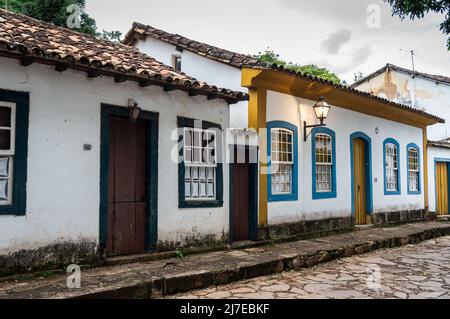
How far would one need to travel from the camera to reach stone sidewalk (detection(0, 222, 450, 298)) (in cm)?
493

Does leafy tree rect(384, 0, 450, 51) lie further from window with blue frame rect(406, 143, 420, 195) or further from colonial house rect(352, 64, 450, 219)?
A: colonial house rect(352, 64, 450, 219)

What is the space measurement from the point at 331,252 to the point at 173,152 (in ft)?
12.0

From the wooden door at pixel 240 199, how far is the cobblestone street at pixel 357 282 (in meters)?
1.90

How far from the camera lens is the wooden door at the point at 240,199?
28.7 ft

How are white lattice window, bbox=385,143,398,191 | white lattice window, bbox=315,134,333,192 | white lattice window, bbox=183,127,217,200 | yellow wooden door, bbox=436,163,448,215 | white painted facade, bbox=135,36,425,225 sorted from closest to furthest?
white lattice window, bbox=183,127,217,200 → white painted facade, bbox=135,36,425,225 → white lattice window, bbox=315,134,333,192 → white lattice window, bbox=385,143,398,191 → yellow wooden door, bbox=436,163,448,215

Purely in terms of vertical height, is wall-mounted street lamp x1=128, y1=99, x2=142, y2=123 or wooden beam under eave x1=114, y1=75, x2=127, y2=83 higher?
wooden beam under eave x1=114, y1=75, x2=127, y2=83

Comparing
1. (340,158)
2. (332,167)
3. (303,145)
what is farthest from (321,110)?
(340,158)

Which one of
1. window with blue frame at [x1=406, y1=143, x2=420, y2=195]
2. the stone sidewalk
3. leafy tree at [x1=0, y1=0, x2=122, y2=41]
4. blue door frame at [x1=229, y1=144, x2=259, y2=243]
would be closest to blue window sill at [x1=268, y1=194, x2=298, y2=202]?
blue door frame at [x1=229, y1=144, x2=259, y2=243]

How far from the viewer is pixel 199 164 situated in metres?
7.84

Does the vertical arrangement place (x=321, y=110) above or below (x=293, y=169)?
above

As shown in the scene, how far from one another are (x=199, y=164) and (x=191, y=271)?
240 centimetres

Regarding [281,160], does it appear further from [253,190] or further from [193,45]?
[193,45]

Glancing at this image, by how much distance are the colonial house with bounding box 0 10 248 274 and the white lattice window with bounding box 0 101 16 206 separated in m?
0.01
